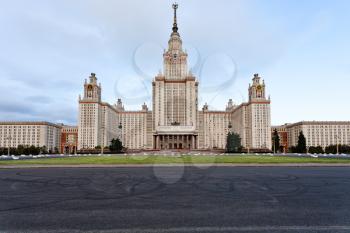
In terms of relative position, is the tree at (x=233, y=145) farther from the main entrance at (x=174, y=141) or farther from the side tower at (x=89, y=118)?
the side tower at (x=89, y=118)

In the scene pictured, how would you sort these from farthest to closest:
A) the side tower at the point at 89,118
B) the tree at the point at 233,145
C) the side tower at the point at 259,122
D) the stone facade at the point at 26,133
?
the stone facade at the point at 26,133 → the side tower at the point at 259,122 → the side tower at the point at 89,118 → the tree at the point at 233,145

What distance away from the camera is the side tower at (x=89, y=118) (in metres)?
158

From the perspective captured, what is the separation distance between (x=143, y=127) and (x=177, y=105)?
2981cm

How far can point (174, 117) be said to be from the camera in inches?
6767

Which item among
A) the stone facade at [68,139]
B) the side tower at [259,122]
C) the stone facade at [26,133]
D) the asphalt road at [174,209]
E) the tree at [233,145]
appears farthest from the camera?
the stone facade at [68,139]

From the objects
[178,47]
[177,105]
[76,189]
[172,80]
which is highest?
[178,47]

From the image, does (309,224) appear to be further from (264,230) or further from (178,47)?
(178,47)

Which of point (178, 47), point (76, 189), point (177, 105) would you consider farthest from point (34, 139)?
point (76, 189)

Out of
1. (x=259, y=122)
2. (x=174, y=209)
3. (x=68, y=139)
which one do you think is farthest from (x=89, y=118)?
(x=174, y=209)

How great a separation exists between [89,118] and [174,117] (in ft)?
155

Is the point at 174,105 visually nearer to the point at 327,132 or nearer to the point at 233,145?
the point at 233,145

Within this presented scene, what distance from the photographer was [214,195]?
13633mm

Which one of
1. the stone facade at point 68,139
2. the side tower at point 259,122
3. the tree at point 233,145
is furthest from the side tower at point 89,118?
the tree at point 233,145

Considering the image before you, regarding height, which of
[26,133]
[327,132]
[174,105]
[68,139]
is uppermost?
[174,105]
